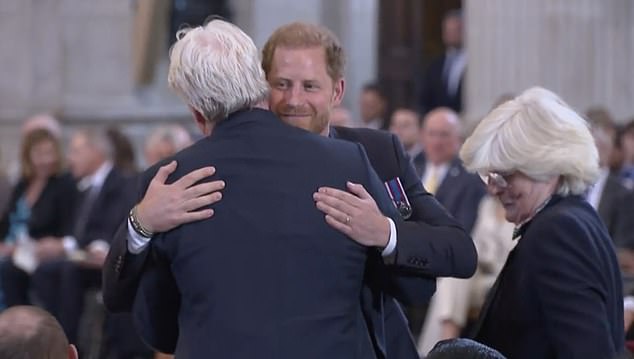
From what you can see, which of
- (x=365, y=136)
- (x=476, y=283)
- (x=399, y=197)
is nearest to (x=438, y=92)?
(x=476, y=283)

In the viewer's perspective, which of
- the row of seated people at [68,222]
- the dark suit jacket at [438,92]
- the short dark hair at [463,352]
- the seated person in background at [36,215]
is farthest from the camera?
the dark suit jacket at [438,92]

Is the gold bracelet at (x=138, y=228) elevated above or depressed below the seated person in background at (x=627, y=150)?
above

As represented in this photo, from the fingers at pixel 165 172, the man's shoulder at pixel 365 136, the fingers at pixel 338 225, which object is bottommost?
the fingers at pixel 338 225

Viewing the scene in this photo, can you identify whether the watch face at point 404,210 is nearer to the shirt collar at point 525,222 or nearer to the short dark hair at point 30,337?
the shirt collar at point 525,222

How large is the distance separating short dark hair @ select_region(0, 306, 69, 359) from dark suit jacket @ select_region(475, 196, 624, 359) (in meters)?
1.12

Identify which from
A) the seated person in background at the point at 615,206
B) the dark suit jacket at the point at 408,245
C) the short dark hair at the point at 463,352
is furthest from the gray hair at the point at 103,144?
the short dark hair at the point at 463,352

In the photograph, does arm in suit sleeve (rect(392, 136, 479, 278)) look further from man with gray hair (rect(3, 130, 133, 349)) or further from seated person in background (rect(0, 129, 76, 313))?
seated person in background (rect(0, 129, 76, 313))

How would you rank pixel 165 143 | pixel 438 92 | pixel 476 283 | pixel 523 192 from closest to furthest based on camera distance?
1. pixel 523 192
2. pixel 476 283
3. pixel 165 143
4. pixel 438 92

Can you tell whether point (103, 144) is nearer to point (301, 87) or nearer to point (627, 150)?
point (627, 150)

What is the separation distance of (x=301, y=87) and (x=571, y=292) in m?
0.79

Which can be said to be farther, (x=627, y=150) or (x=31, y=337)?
(x=627, y=150)

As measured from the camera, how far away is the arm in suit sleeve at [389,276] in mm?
3498

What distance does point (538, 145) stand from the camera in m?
3.79

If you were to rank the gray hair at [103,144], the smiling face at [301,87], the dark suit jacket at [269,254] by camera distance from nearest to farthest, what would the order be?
1. the dark suit jacket at [269,254]
2. the smiling face at [301,87]
3. the gray hair at [103,144]
